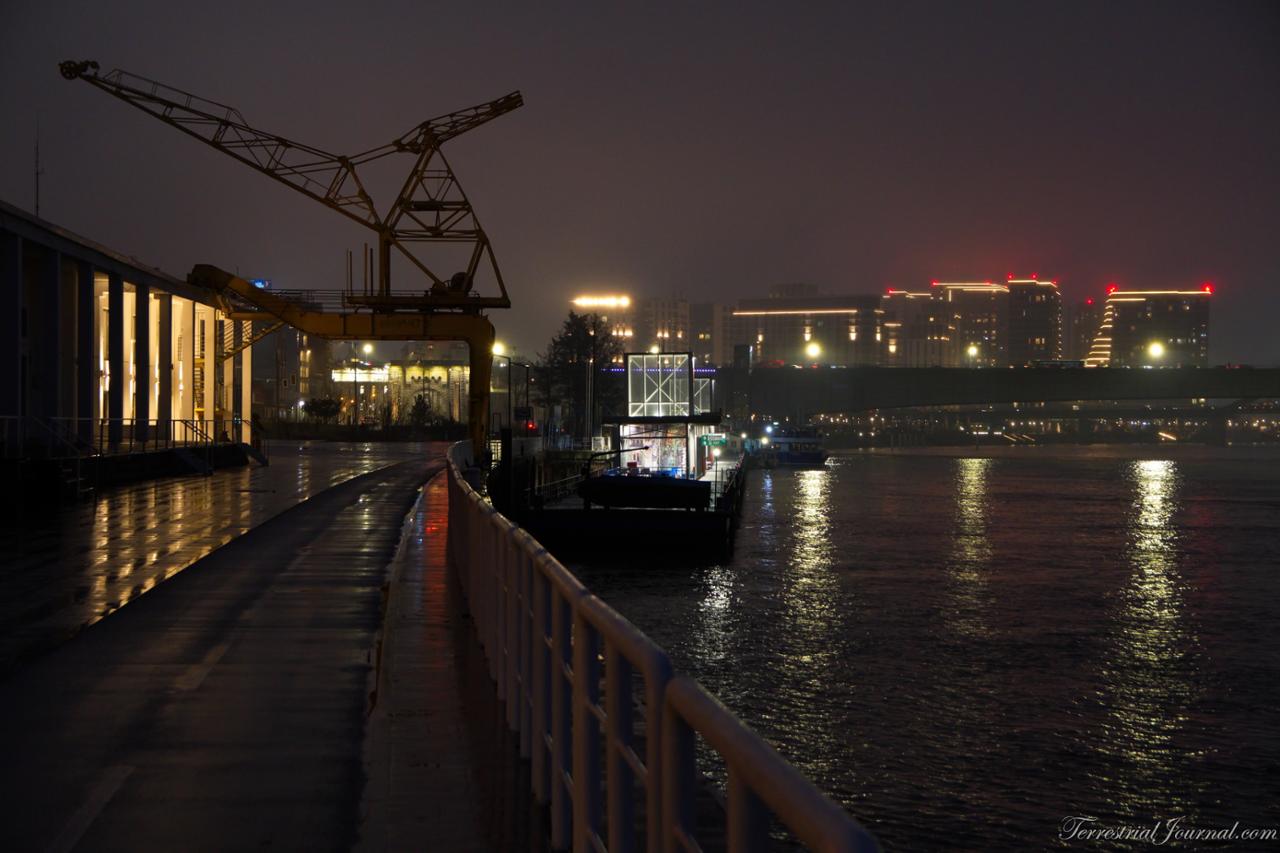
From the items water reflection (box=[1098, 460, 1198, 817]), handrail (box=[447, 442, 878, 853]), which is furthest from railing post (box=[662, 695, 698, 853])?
water reflection (box=[1098, 460, 1198, 817])

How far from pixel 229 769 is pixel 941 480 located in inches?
3897

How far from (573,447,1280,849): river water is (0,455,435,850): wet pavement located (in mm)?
5512

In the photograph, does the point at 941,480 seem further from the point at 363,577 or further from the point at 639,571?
the point at 363,577

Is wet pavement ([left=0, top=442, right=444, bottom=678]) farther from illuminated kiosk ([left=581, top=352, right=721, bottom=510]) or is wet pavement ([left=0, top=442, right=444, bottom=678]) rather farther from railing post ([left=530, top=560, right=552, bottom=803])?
illuminated kiosk ([left=581, top=352, right=721, bottom=510])

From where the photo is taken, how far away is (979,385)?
128125mm

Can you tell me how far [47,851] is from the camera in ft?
23.5

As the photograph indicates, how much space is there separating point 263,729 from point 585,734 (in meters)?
4.39

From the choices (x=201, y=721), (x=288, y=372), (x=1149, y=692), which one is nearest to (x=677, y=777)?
(x=201, y=721)

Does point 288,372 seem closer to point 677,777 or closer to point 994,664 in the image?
point 994,664

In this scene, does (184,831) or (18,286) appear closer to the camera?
(184,831)

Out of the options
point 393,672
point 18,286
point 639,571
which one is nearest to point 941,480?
point 639,571

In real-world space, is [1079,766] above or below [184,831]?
below

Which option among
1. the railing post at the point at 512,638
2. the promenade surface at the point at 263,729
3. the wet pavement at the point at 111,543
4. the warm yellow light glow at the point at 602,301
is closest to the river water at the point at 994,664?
the railing post at the point at 512,638

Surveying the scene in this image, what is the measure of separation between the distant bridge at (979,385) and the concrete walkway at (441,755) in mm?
117252
